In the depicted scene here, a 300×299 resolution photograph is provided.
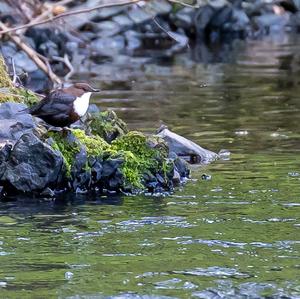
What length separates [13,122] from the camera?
10.0 meters

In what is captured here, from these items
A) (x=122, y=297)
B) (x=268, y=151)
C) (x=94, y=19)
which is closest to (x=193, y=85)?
(x=268, y=151)

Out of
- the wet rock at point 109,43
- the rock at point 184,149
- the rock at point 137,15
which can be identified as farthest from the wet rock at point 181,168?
the wet rock at point 109,43

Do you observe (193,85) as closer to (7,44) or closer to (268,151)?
(7,44)

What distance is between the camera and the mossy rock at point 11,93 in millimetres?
10953

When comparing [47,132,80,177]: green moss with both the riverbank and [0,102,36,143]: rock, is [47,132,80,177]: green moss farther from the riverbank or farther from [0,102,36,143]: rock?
the riverbank

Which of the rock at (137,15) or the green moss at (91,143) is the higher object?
the rock at (137,15)

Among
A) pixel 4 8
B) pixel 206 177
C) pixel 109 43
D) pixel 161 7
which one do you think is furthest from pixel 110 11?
pixel 206 177

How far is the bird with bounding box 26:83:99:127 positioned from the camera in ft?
31.2

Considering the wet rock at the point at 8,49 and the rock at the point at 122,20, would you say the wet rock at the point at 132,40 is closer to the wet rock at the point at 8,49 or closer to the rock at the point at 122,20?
Answer: the rock at the point at 122,20

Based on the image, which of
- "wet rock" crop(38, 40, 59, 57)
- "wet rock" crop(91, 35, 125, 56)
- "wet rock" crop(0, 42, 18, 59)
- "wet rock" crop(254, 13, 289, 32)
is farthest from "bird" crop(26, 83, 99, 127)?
"wet rock" crop(254, 13, 289, 32)

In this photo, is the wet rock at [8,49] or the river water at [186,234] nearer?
the river water at [186,234]

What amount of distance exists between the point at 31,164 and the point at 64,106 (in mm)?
624

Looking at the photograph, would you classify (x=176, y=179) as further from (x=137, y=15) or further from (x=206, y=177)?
(x=137, y=15)

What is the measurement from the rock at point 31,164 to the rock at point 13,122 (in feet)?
1.35
